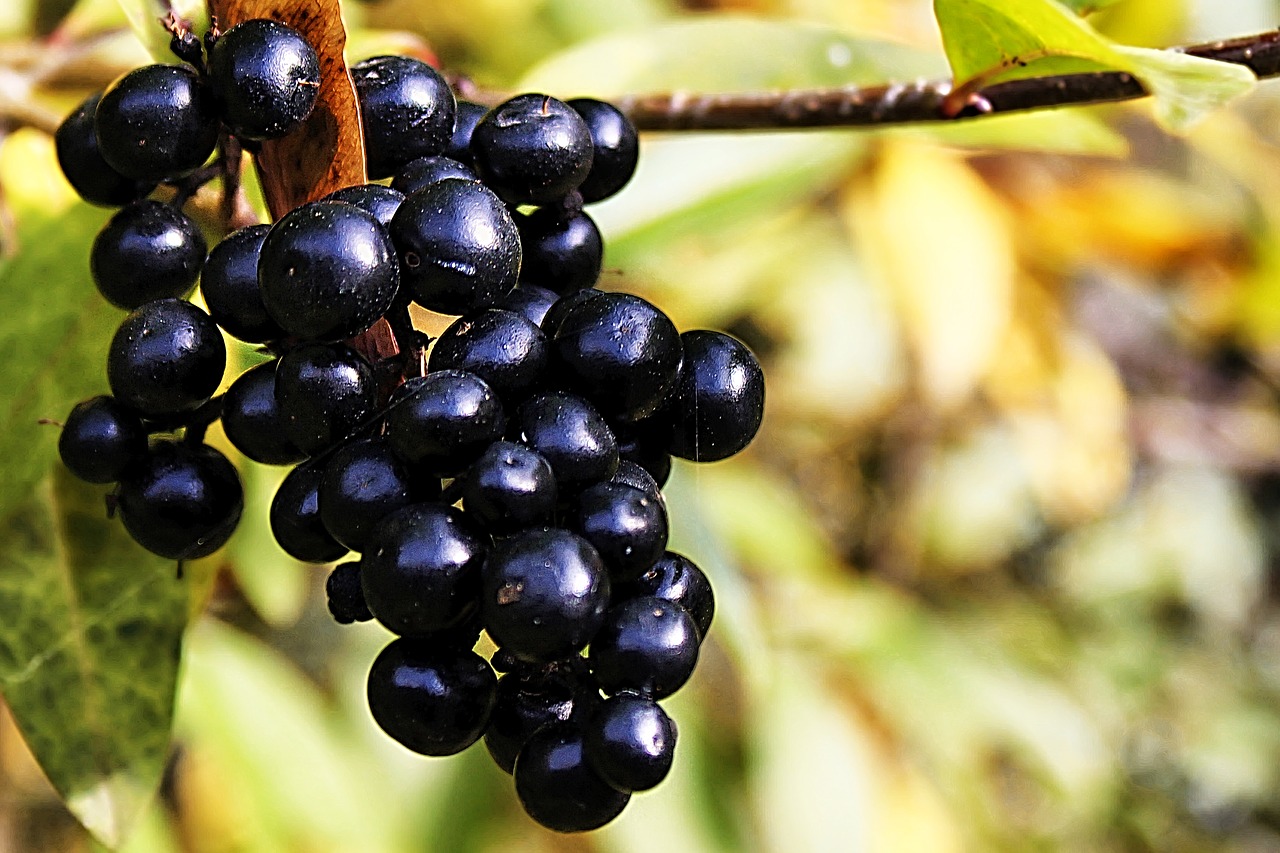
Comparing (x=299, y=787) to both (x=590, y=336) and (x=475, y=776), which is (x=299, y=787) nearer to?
(x=475, y=776)

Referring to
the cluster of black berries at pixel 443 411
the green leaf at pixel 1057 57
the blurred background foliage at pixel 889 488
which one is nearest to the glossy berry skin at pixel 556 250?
the cluster of black berries at pixel 443 411

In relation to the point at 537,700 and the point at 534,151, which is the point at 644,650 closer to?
the point at 537,700

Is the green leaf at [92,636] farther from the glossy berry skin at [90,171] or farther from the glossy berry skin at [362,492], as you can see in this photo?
the glossy berry skin at [362,492]

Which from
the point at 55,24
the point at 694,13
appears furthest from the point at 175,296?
the point at 694,13

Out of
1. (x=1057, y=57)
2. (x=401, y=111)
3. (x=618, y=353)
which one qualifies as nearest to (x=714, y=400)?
(x=618, y=353)

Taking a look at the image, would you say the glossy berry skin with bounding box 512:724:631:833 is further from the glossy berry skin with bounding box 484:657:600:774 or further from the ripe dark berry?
the ripe dark berry

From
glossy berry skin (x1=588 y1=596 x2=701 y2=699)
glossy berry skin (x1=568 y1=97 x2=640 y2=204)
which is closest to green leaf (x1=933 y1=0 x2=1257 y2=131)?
glossy berry skin (x1=568 y1=97 x2=640 y2=204)
